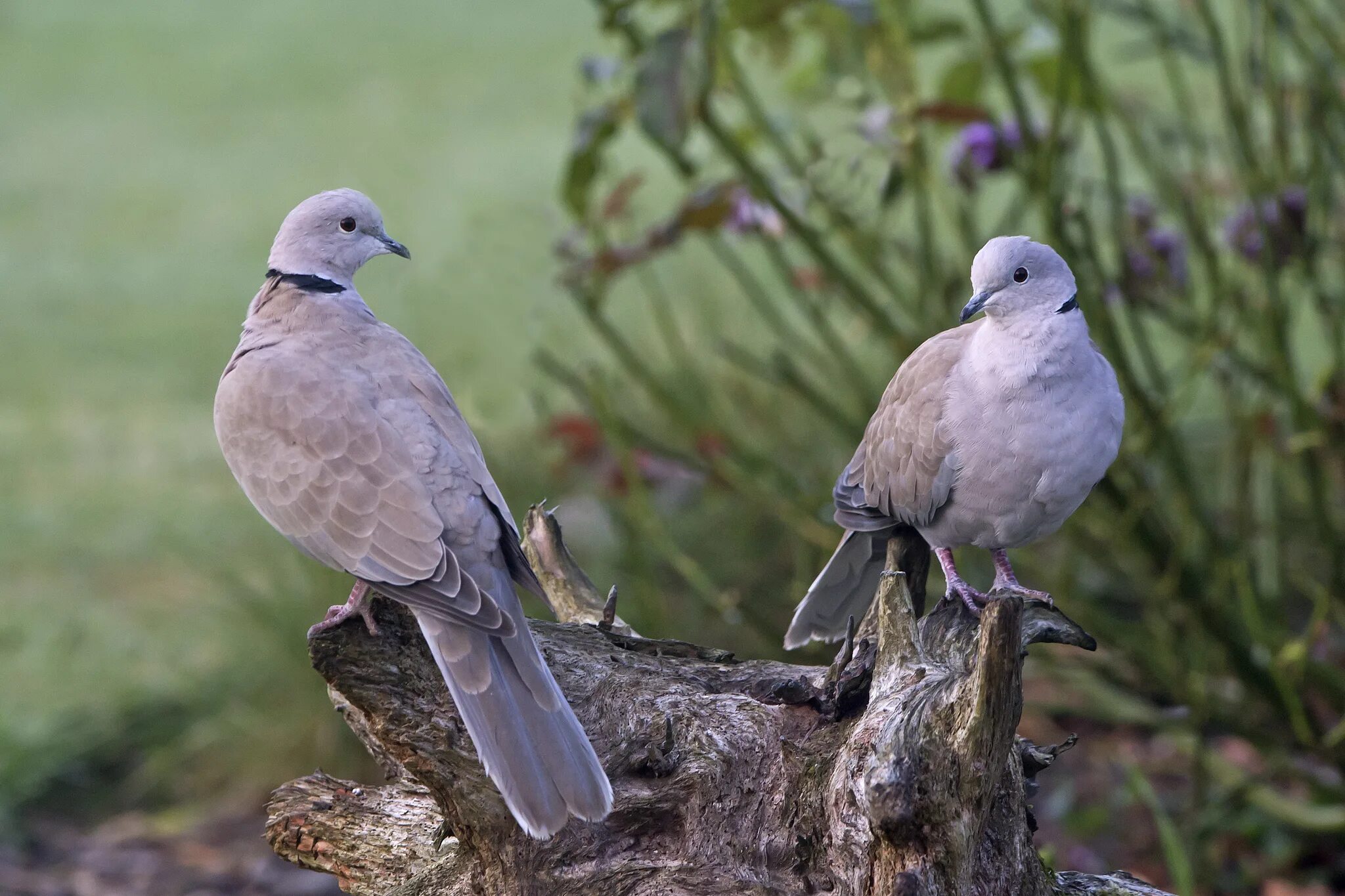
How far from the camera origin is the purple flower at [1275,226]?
309 centimetres

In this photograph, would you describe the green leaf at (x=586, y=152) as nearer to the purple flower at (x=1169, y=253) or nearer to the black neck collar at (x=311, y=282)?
the black neck collar at (x=311, y=282)

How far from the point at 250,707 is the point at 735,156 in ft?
8.86

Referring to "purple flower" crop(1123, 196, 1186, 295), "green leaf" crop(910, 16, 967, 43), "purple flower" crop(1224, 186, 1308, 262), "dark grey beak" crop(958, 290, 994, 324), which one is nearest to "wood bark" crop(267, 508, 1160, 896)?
"dark grey beak" crop(958, 290, 994, 324)

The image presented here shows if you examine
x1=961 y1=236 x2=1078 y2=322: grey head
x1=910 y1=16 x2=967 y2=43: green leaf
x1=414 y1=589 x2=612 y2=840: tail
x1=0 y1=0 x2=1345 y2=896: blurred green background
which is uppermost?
x1=910 y1=16 x2=967 y2=43: green leaf

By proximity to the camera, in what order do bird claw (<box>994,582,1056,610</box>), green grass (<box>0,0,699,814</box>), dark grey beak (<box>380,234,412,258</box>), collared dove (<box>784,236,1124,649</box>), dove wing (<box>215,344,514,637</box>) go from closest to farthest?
dove wing (<box>215,344,514,637</box>)
collared dove (<box>784,236,1124,649</box>)
bird claw (<box>994,582,1056,610</box>)
dark grey beak (<box>380,234,412,258</box>)
green grass (<box>0,0,699,814</box>)

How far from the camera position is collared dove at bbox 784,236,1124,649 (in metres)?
2.19

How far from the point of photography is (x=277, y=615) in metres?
4.46

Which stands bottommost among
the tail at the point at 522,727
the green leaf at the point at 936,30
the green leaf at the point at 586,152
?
→ the tail at the point at 522,727

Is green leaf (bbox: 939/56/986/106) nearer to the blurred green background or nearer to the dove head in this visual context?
the blurred green background

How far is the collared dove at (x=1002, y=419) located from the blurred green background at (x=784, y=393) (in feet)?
2.17

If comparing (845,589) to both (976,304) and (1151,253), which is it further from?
(1151,253)

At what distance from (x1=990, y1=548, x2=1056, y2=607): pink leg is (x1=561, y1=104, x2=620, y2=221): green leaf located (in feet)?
3.77

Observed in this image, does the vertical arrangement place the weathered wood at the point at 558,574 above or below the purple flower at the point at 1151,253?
above

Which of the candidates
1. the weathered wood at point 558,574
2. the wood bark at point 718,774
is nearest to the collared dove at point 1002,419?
the wood bark at point 718,774
